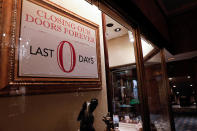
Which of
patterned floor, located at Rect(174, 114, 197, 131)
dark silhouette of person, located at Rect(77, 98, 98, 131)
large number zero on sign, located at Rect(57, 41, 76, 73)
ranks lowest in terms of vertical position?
patterned floor, located at Rect(174, 114, 197, 131)

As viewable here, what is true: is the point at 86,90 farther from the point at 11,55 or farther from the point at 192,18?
the point at 192,18

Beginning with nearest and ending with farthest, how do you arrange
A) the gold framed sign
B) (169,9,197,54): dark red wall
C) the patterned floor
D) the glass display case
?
the gold framed sign → the glass display case → (169,9,197,54): dark red wall → the patterned floor

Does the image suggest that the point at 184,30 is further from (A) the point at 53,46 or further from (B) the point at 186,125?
(B) the point at 186,125

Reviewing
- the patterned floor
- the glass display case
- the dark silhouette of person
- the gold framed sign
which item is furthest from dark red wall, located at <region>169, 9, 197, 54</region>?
the patterned floor

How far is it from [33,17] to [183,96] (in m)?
10.7

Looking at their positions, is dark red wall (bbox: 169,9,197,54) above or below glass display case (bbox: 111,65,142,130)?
above

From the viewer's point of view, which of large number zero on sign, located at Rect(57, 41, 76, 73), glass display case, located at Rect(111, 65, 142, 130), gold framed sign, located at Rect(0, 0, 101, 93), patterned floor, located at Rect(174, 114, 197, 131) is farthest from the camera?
patterned floor, located at Rect(174, 114, 197, 131)

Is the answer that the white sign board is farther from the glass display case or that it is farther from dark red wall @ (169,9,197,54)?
dark red wall @ (169,9,197,54)

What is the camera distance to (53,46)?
0.92 metres

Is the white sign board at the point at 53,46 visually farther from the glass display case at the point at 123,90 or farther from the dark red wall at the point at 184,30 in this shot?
the dark red wall at the point at 184,30

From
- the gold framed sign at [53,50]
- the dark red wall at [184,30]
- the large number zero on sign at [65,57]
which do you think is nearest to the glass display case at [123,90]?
the dark red wall at [184,30]

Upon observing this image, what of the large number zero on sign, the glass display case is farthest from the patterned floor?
the large number zero on sign

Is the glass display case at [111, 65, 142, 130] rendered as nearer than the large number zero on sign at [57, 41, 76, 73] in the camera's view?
No

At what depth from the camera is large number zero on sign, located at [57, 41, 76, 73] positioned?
3.12ft
